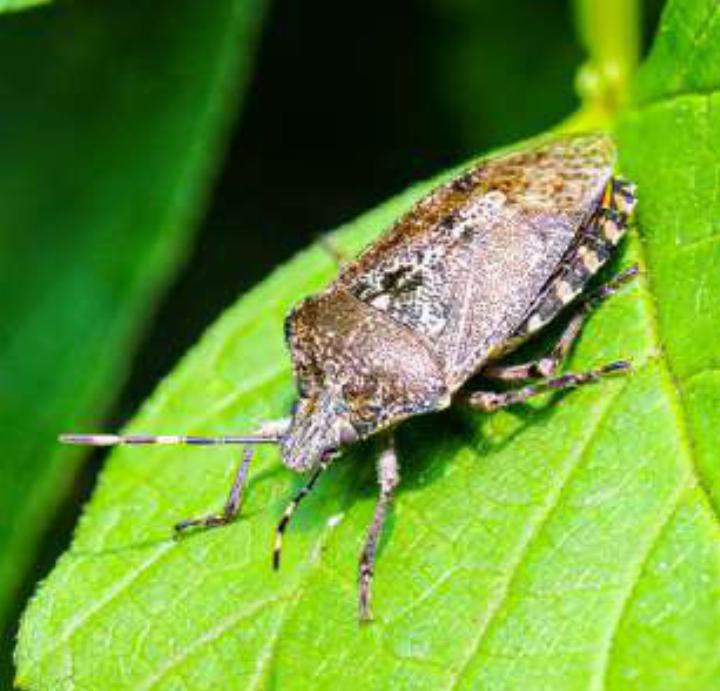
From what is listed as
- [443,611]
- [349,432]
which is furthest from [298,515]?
[443,611]

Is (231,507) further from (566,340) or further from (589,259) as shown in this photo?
(589,259)

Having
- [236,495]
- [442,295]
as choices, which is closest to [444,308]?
[442,295]

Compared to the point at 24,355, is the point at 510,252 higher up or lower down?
higher up

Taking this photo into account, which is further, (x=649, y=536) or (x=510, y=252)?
(x=510, y=252)

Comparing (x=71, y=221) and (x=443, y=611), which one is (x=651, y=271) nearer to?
(x=443, y=611)

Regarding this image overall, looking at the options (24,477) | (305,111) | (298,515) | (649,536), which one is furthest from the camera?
(305,111)

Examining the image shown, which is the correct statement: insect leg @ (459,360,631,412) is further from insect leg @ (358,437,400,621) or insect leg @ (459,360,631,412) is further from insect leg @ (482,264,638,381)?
insect leg @ (358,437,400,621)

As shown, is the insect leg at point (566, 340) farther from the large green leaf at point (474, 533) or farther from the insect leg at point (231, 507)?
the insect leg at point (231, 507)
